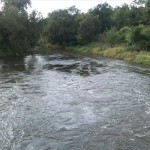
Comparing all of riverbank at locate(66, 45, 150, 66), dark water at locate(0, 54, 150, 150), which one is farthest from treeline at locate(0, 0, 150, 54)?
dark water at locate(0, 54, 150, 150)

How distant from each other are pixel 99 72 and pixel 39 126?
62.7 ft

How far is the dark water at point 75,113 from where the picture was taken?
40.2ft

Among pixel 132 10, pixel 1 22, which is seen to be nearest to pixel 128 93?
pixel 1 22

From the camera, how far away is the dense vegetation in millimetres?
51031

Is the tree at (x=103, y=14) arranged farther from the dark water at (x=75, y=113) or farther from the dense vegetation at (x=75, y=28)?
the dark water at (x=75, y=113)

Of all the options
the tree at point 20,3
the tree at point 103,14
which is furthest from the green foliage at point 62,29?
the tree at point 20,3

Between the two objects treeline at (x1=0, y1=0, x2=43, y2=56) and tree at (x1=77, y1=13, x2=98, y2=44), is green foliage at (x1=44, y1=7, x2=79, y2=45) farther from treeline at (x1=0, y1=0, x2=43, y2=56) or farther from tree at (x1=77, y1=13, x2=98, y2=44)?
treeline at (x1=0, y1=0, x2=43, y2=56)

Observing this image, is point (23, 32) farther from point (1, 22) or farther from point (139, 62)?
point (139, 62)

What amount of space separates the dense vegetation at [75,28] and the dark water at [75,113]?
24755 millimetres

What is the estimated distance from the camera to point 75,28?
79.5m

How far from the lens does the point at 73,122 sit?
14.9m

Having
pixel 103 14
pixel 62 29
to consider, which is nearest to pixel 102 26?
pixel 103 14

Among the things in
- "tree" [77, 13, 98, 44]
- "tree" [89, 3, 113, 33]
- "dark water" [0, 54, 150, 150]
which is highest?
"tree" [89, 3, 113, 33]

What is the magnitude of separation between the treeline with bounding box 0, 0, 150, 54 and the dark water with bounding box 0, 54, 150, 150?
81.3 ft
